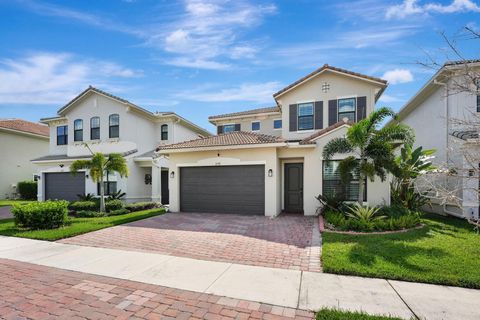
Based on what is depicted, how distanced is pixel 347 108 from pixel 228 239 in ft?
34.9

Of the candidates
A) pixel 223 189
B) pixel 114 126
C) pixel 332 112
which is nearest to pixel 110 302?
pixel 223 189

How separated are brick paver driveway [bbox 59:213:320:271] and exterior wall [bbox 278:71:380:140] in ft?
20.2

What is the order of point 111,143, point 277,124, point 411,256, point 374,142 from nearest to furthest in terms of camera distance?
point 411,256 < point 374,142 < point 111,143 < point 277,124

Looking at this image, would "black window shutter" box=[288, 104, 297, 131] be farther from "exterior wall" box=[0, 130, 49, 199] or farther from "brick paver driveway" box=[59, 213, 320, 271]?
"exterior wall" box=[0, 130, 49, 199]

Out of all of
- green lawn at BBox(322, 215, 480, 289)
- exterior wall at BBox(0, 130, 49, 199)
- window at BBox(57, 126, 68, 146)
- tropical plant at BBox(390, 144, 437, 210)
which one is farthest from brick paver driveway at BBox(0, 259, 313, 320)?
exterior wall at BBox(0, 130, 49, 199)

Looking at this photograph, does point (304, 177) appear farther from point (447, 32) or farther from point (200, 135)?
point (200, 135)

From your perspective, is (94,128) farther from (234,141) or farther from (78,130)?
(234,141)

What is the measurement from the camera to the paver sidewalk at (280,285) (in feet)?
12.6

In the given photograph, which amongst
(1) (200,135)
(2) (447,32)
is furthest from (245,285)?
(1) (200,135)

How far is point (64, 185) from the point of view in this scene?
18656 mm

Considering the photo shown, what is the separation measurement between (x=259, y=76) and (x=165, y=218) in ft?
27.1

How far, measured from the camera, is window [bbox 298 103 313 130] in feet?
47.9

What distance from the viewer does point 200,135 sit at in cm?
2492

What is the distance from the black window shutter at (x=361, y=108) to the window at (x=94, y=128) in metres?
18.2
